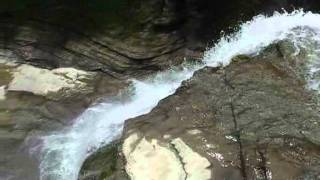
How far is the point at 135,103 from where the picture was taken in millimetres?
8531

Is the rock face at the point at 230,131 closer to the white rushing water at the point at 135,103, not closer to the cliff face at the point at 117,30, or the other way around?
the white rushing water at the point at 135,103

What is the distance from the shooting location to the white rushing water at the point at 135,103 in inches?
284

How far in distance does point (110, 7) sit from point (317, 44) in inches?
143

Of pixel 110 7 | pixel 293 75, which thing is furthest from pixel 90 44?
pixel 293 75

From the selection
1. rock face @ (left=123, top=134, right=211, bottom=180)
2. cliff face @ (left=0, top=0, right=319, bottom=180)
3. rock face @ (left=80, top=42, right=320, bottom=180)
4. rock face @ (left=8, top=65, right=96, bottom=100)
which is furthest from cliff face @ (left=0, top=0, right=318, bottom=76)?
rock face @ (left=123, top=134, right=211, bottom=180)

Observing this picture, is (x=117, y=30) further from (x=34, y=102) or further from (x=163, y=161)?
(x=163, y=161)

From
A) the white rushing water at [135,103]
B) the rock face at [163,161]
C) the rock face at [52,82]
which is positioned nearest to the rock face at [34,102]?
the rock face at [52,82]

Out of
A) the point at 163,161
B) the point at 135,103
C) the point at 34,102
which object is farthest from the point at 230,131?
the point at 34,102

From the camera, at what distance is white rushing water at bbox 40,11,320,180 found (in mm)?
7223

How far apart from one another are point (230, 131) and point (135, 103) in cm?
269

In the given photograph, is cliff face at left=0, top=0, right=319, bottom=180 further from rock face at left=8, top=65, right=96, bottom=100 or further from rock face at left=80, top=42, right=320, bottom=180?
rock face at left=80, top=42, right=320, bottom=180

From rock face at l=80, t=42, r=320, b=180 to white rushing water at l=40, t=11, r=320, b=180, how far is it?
39.8 inches

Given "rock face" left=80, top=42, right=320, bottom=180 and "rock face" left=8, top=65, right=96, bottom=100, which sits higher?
"rock face" left=8, top=65, right=96, bottom=100

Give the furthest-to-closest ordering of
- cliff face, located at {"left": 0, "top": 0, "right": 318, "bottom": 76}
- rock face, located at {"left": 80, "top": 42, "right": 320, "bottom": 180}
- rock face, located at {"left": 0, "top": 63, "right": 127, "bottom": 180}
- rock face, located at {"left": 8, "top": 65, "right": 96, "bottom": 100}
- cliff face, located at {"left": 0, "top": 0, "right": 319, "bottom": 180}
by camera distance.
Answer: cliff face, located at {"left": 0, "top": 0, "right": 318, "bottom": 76}
cliff face, located at {"left": 0, "top": 0, "right": 319, "bottom": 180}
rock face, located at {"left": 8, "top": 65, "right": 96, "bottom": 100}
rock face, located at {"left": 0, "top": 63, "right": 127, "bottom": 180}
rock face, located at {"left": 80, "top": 42, "right": 320, "bottom": 180}
